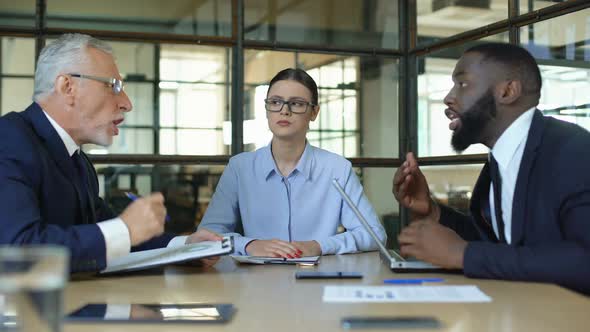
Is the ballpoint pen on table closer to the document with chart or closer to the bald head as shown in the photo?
the document with chart

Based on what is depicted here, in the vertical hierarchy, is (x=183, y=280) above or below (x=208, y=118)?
below

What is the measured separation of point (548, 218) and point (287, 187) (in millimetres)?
1346

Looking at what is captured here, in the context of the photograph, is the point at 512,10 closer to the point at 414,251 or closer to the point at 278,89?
the point at 278,89

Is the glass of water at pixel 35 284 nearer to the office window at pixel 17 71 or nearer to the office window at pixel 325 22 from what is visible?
the office window at pixel 17 71

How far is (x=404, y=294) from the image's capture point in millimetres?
1372

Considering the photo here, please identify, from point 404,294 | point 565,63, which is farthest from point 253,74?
point 404,294

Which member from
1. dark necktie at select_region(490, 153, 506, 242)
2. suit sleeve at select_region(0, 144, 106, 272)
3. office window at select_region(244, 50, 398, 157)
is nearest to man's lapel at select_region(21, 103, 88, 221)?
suit sleeve at select_region(0, 144, 106, 272)

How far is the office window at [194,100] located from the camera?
4.11 meters

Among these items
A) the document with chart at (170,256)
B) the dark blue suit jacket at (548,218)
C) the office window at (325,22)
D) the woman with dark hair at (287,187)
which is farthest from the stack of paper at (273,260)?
the office window at (325,22)

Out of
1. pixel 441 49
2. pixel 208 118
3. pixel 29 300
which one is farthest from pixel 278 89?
pixel 29 300

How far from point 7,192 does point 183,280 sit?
1.54 ft

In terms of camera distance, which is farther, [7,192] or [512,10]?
[512,10]

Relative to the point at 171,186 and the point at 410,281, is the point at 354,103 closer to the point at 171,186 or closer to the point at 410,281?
the point at 171,186

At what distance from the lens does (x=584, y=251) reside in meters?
1.55
